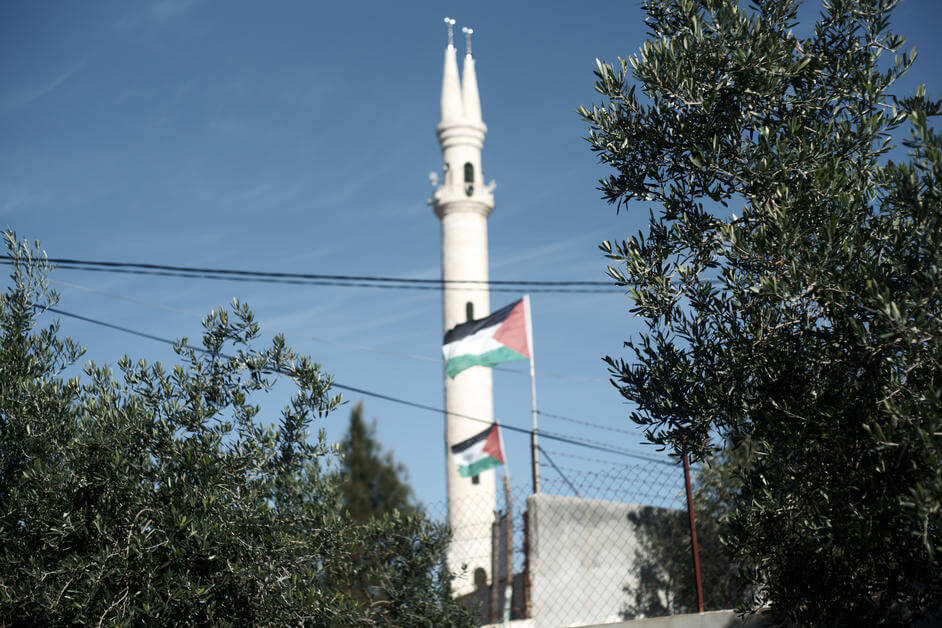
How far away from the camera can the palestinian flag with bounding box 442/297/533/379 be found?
22.3 metres

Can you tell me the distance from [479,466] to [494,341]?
3.31 metres

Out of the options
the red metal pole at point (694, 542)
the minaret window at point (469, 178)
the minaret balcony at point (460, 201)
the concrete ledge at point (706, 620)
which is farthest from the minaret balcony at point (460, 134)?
the concrete ledge at point (706, 620)

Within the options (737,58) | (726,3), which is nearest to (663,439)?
(737,58)

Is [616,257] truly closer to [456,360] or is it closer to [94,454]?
[94,454]

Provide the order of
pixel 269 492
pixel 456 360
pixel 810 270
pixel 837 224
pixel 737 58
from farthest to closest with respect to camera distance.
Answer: pixel 456 360
pixel 269 492
pixel 737 58
pixel 837 224
pixel 810 270

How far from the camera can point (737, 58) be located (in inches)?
285

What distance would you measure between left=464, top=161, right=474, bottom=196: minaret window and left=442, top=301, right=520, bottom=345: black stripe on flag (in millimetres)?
16257

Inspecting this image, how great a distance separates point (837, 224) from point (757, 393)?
4.41 feet

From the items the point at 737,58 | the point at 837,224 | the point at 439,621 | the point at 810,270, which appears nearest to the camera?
the point at 810,270

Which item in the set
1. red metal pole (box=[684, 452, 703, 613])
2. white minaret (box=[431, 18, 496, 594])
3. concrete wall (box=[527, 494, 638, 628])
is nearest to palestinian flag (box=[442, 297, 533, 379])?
concrete wall (box=[527, 494, 638, 628])

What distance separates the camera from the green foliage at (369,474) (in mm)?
40188

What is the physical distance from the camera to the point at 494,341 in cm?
2270

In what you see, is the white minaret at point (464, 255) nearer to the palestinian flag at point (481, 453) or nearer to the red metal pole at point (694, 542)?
the palestinian flag at point (481, 453)

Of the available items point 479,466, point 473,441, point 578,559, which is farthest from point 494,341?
point 578,559
